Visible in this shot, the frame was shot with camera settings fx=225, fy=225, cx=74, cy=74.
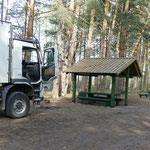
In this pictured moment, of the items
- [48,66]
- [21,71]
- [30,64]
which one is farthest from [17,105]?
[48,66]

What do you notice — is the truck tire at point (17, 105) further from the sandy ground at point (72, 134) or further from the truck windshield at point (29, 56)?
the truck windshield at point (29, 56)

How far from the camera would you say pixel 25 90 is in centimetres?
955

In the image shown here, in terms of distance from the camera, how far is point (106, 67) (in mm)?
13367

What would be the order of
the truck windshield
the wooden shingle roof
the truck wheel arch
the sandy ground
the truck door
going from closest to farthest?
1. the sandy ground
2. the truck wheel arch
3. the truck windshield
4. the truck door
5. the wooden shingle roof

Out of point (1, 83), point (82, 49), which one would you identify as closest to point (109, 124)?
point (1, 83)

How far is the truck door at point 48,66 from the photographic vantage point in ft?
32.6

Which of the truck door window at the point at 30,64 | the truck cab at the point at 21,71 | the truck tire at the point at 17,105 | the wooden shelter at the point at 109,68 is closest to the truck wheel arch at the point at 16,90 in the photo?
the truck cab at the point at 21,71

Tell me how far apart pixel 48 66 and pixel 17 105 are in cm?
225

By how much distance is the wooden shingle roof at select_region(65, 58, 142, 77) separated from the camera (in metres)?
12.8

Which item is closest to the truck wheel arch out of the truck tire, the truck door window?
the truck tire

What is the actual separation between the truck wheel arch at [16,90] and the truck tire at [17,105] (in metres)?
0.21

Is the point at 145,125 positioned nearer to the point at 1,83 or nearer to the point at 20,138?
the point at 20,138

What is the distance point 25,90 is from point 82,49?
29.9 metres

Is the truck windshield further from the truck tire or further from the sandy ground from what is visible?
the sandy ground
